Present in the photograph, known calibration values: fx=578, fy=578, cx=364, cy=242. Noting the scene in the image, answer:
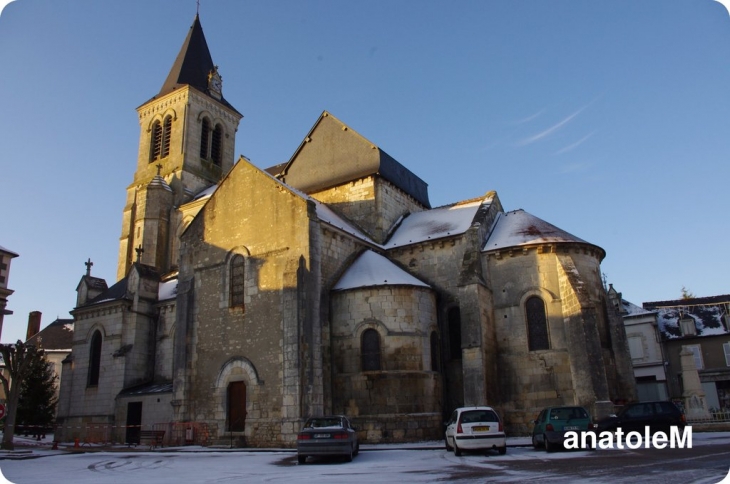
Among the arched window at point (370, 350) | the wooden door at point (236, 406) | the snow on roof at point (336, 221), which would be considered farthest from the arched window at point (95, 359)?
the arched window at point (370, 350)

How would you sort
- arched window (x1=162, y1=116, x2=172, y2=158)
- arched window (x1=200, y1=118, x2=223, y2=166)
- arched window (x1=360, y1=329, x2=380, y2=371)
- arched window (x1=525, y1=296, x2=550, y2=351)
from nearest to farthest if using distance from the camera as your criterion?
arched window (x1=360, y1=329, x2=380, y2=371) → arched window (x1=525, y1=296, x2=550, y2=351) → arched window (x1=162, y1=116, x2=172, y2=158) → arched window (x1=200, y1=118, x2=223, y2=166)

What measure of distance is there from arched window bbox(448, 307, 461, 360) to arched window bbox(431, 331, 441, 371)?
1.12m

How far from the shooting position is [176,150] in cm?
4966

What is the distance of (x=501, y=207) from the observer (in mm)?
29500

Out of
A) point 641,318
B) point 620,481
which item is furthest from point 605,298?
point 641,318

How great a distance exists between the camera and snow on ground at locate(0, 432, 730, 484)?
11.1 metres

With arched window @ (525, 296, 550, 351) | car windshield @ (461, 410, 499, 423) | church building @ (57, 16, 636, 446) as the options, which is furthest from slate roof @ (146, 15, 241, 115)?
car windshield @ (461, 410, 499, 423)

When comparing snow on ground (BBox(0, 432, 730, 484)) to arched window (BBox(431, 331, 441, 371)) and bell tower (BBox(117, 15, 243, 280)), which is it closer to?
arched window (BBox(431, 331, 441, 371))

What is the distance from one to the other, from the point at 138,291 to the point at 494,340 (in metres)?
19.2

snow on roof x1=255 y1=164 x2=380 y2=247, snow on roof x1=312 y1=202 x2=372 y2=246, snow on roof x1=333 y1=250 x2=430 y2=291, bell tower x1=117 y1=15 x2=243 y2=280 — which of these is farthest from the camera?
bell tower x1=117 y1=15 x2=243 y2=280

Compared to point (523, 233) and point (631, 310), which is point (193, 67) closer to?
point (523, 233)

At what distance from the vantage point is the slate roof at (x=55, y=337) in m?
52.9

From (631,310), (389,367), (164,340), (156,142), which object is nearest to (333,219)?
(389,367)

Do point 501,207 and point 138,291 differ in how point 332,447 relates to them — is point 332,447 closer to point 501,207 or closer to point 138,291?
point 501,207
